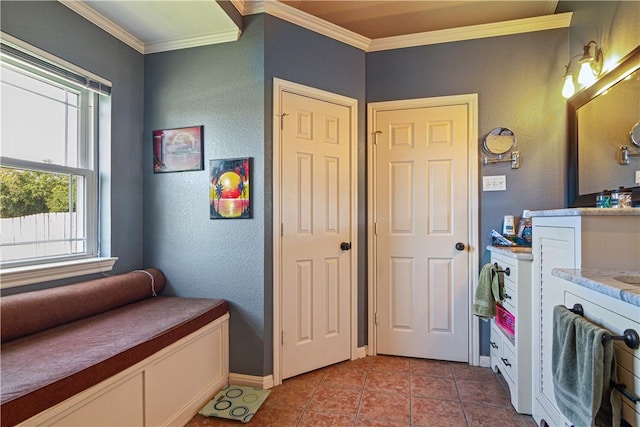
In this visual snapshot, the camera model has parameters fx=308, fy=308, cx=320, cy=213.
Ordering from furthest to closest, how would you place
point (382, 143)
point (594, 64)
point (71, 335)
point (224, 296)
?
point (382, 143) → point (224, 296) → point (594, 64) → point (71, 335)

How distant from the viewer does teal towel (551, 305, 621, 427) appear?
0.92 metres

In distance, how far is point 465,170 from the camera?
2.46m

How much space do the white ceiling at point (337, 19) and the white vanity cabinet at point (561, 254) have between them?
1721mm

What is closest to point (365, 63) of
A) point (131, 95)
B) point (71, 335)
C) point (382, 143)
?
point (382, 143)

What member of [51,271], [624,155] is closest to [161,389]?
[51,271]

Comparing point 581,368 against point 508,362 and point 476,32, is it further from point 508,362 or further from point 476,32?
point 476,32

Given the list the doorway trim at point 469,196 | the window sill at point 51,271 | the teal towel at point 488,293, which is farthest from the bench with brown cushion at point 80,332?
the teal towel at point 488,293

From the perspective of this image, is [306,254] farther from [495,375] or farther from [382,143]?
[495,375]

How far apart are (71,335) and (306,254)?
139 centimetres

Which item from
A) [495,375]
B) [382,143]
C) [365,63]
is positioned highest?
[365,63]

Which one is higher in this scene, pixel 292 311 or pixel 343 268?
pixel 343 268

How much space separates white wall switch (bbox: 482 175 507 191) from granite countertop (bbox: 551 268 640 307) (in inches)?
50.4

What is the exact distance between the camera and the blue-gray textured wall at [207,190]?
6.97 ft

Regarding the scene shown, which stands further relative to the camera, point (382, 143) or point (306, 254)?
point (382, 143)
